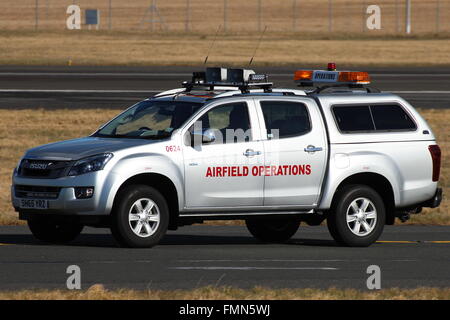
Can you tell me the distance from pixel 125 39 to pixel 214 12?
33.0 meters

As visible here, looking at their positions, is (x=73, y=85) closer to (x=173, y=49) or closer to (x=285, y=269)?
(x=173, y=49)

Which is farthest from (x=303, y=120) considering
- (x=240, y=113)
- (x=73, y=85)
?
(x=73, y=85)

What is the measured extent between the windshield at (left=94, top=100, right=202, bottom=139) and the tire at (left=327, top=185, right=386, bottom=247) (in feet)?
7.05

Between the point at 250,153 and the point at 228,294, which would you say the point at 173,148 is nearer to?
the point at 250,153

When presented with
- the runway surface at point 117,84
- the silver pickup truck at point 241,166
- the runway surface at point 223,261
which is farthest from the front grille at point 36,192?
the runway surface at point 117,84

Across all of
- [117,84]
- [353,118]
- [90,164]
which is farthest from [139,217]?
[117,84]

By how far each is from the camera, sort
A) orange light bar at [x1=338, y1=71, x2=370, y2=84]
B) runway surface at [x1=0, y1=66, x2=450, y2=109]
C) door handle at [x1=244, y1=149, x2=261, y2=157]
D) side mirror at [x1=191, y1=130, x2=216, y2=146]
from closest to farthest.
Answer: side mirror at [x1=191, y1=130, x2=216, y2=146], door handle at [x1=244, y1=149, x2=261, y2=157], orange light bar at [x1=338, y1=71, x2=370, y2=84], runway surface at [x1=0, y1=66, x2=450, y2=109]

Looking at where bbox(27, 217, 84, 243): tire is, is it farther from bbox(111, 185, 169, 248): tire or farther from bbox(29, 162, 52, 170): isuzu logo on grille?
bbox(111, 185, 169, 248): tire

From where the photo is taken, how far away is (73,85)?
44438 millimetres

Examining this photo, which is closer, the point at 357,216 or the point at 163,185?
the point at 163,185

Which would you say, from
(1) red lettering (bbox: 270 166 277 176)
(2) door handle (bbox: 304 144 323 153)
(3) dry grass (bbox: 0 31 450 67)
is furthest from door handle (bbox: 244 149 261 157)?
(3) dry grass (bbox: 0 31 450 67)

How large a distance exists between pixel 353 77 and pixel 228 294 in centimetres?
580

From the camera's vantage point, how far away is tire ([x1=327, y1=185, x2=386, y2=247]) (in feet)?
46.9

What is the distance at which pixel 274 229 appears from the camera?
15.2 meters
